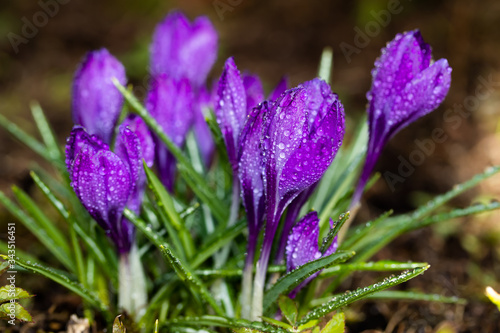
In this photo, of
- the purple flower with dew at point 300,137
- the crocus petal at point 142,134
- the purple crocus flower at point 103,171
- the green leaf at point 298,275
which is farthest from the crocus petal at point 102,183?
the green leaf at point 298,275

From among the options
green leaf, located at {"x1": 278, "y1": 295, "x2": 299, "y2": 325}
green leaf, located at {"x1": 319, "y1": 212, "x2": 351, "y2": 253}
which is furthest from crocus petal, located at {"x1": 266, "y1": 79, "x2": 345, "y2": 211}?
green leaf, located at {"x1": 278, "y1": 295, "x2": 299, "y2": 325}

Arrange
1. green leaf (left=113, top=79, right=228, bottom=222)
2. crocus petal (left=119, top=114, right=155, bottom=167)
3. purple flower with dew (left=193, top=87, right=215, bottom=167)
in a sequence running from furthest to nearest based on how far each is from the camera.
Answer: purple flower with dew (left=193, top=87, right=215, bottom=167) → green leaf (left=113, top=79, right=228, bottom=222) → crocus petal (left=119, top=114, right=155, bottom=167)

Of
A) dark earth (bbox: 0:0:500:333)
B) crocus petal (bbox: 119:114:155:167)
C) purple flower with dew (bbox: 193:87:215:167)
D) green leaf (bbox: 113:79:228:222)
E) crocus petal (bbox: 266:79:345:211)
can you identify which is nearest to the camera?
crocus petal (bbox: 266:79:345:211)

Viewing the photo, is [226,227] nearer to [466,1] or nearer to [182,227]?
[182,227]

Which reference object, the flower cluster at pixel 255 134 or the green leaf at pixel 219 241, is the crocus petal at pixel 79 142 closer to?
the flower cluster at pixel 255 134

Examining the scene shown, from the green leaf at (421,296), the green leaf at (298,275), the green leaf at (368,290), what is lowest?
the green leaf at (421,296)

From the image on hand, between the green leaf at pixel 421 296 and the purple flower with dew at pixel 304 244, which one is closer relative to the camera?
the purple flower with dew at pixel 304 244

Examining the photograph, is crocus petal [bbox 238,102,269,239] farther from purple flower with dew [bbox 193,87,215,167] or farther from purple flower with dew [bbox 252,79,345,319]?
purple flower with dew [bbox 193,87,215,167]
